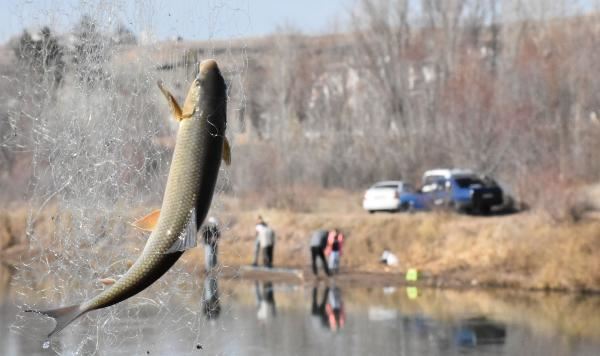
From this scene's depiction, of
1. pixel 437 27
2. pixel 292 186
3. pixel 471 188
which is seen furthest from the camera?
pixel 437 27

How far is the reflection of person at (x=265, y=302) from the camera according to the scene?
26.7m

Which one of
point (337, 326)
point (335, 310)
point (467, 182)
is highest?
point (467, 182)

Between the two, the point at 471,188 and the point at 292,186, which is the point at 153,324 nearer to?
the point at 471,188

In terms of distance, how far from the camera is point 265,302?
98.5ft

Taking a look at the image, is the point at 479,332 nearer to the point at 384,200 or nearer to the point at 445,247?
the point at 445,247

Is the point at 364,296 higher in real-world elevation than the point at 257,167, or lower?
lower

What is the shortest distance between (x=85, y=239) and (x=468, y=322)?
47.6ft

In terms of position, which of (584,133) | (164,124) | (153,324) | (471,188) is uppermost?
(584,133)

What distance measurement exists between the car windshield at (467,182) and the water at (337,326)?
14.9 metres

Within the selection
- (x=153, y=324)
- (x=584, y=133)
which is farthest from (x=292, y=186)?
(x=153, y=324)

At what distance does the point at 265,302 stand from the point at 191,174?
2215 centimetres

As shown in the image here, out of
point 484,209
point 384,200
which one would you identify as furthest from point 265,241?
point 484,209

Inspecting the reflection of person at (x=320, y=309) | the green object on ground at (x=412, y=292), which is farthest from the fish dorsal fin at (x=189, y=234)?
the green object on ground at (x=412, y=292)

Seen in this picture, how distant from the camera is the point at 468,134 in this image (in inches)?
2430
